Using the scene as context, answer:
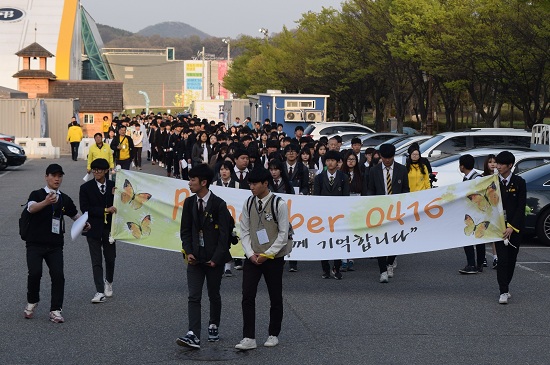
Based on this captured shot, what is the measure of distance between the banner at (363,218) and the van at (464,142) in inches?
417

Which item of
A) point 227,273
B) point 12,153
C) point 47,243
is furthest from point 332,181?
point 12,153

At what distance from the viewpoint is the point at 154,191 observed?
11.7 m

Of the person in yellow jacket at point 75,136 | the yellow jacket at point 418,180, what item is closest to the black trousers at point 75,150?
the person in yellow jacket at point 75,136

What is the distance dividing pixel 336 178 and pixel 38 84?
55.9 m

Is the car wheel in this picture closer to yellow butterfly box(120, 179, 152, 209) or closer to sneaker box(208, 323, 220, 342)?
yellow butterfly box(120, 179, 152, 209)

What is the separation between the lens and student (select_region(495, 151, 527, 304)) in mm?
10836

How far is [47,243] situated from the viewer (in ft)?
31.9

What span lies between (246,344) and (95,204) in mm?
3073

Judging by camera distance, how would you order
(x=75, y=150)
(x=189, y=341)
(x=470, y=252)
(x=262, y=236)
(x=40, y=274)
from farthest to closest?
1. (x=75, y=150)
2. (x=470, y=252)
3. (x=40, y=274)
4. (x=262, y=236)
5. (x=189, y=341)

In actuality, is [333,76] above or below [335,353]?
above

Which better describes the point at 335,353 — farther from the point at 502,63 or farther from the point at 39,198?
the point at 502,63

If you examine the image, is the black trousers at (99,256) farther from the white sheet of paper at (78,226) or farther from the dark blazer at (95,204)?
the white sheet of paper at (78,226)

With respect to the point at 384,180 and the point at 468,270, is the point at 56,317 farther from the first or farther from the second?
the point at 468,270

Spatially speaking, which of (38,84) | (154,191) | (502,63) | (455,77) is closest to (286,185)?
(154,191)
